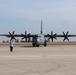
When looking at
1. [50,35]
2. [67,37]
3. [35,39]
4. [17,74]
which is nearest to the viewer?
[17,74]

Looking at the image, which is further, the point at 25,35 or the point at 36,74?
the point at 25,35

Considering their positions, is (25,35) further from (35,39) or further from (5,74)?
(5,74)

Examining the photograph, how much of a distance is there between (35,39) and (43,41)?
1654 millimetres

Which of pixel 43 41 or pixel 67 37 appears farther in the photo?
pixel 67 37

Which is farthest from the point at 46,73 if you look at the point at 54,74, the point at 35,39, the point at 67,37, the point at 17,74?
the point at 67,37

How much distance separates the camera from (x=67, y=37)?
87938 millimetres

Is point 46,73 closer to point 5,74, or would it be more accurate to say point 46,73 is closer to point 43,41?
point 5,74

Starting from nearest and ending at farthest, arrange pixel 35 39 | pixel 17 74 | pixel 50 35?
pixel 17 74
pixel 35 39
pixel 50 35

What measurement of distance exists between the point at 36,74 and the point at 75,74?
164 cm

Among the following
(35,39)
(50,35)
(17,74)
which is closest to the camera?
(17,74)

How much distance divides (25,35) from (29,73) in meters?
71.3

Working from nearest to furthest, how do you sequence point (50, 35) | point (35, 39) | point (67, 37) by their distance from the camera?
1. point (35, 39)
2. point (50, 35)
3. point (67, 37)

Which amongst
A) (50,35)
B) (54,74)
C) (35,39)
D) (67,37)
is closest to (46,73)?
(54,74)

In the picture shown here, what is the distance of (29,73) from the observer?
13.0m
